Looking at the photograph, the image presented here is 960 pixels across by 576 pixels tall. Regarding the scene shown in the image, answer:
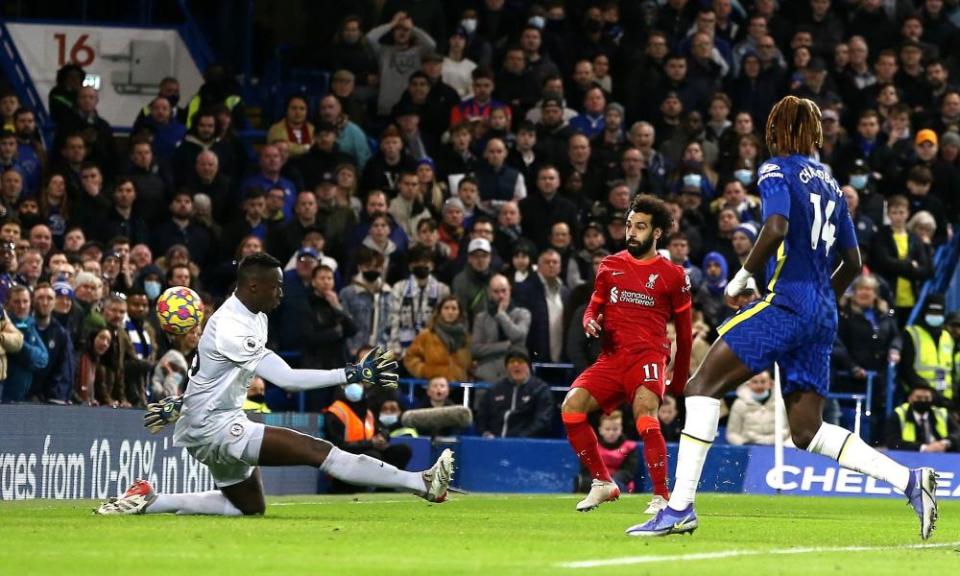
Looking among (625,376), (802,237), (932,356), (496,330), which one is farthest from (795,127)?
Answer: (932,356)

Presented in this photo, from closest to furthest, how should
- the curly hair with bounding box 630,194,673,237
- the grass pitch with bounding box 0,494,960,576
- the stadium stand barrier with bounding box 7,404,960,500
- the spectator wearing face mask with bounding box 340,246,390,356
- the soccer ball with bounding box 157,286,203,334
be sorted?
the grass pitch with bounding box 0,494,960,576 → the curly hair with bounding box 630,194,673,237 → the soccer ball with bounding box 157,286,203,334 → the stadium stand barrier with bounding box 7,404,960,500 → the spectator wearing face mask with bounding box 340,246,390,356

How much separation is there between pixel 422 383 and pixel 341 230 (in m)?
2.17

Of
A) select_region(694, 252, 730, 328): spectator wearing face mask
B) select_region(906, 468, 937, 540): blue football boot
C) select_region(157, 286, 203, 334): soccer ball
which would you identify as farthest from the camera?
select_region(694, 252, 730, 328): spectator wearing face mask

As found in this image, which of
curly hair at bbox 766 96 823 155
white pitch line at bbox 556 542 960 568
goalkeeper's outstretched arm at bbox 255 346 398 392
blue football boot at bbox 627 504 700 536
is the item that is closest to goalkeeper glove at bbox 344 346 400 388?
goalkeeper's outstretched arm at bbox 255 346 398 392

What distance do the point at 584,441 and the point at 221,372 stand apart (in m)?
3.02

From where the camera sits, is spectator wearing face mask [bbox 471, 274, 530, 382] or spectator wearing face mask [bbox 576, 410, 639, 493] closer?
spectator wearing face mask [bbox 576, 410, 639, 493]

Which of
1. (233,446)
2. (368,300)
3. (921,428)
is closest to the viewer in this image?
(233,446)

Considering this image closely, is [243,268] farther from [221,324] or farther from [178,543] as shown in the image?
[178,543]

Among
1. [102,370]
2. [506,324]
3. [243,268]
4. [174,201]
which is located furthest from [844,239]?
[174,201]

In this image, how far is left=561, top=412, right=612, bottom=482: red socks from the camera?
13.7 metres

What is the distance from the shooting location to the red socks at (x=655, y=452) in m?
13.3

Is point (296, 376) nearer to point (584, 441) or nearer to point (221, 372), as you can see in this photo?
point (221, 372)

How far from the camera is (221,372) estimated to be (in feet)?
38.9

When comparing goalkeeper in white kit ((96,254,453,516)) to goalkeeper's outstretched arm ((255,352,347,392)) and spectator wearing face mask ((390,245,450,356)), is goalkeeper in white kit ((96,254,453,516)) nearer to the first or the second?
goalkeeper's outstretched arm ((255,352,347,392))
